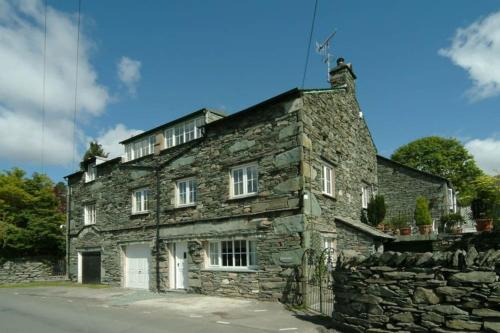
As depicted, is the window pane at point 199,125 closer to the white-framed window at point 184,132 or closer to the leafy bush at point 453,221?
the white-framed window at point 184,132

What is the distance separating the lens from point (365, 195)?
21016mm

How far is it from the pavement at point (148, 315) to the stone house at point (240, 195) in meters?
1.53

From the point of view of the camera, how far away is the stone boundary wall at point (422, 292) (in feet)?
23.6

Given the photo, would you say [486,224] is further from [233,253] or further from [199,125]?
[199,125]

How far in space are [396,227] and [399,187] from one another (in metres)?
3.61

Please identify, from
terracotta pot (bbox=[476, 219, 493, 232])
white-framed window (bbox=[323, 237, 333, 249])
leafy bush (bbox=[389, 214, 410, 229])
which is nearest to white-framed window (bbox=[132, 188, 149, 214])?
white-framed window (bbox=[323, 237, 333, 249])

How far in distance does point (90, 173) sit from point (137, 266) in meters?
7.71

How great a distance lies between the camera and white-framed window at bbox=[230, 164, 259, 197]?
52.2ft

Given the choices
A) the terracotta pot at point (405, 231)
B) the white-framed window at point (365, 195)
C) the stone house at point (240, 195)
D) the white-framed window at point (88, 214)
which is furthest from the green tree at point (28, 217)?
the terracotta pot at point (405, 231)

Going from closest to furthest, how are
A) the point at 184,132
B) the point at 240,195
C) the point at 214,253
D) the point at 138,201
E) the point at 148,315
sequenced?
the point at 148,315
the point at 240,195
the point at 214,253
the point at 184,132
the point at 138,201

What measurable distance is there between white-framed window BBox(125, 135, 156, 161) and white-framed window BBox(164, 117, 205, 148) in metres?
1.18

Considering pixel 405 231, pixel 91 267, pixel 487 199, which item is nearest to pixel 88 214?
pixel 91 267

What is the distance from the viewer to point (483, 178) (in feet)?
58.9

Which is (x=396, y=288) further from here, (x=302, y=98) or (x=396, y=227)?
(x=396, y=227)
